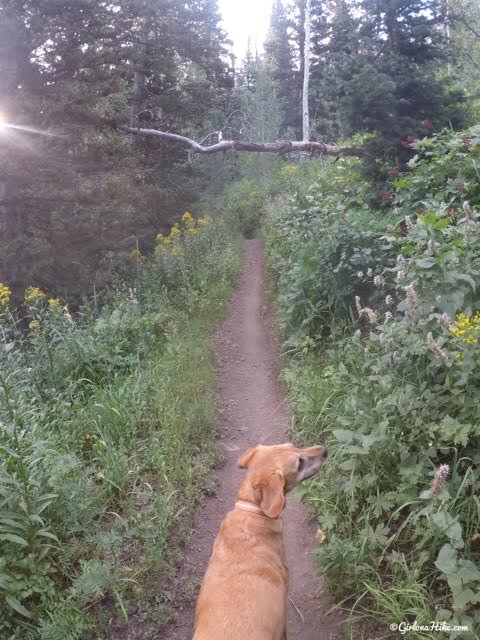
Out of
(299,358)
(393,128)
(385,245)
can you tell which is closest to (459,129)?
(393,128)

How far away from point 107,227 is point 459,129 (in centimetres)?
753

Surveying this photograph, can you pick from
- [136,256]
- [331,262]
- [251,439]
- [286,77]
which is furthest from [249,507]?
[286,77]

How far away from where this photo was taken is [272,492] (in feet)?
9.34

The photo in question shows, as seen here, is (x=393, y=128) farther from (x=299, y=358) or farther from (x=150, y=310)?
(x=150, y=310)

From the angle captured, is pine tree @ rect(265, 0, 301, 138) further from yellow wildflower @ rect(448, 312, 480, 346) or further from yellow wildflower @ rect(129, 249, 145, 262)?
yellow wildflower @ rect(448, 312, 480, 346)

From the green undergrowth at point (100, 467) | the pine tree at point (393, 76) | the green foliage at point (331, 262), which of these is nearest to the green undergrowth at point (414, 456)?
the green foliage at point (331, 262)

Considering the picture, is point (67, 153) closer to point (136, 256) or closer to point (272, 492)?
point (136, 256)

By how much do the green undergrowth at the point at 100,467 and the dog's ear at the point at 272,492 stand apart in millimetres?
1181

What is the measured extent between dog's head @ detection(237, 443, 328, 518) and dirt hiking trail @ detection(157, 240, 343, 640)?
92 centimetres

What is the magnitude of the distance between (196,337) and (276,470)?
462 centimetres

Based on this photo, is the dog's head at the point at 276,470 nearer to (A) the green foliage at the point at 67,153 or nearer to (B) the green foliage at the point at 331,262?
(B) the green foliage at the point at 331,262

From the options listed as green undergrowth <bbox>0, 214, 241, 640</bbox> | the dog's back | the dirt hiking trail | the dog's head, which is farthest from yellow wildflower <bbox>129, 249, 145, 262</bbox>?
the dog's back

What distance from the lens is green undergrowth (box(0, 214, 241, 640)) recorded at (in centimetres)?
316

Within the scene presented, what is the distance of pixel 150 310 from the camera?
778 centimetres
